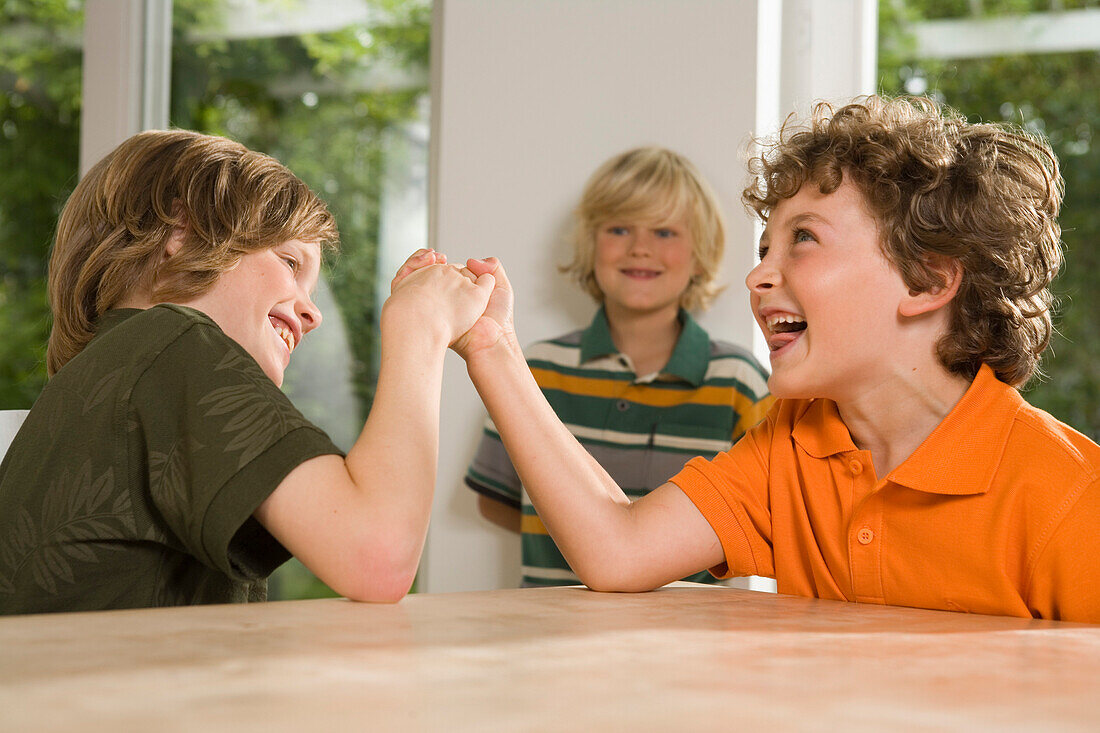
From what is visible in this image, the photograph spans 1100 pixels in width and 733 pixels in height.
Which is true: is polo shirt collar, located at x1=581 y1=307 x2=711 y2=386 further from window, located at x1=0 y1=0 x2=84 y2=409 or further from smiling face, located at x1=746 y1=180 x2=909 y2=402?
window, located at x1=0 y1=0 x2=84 y2=409

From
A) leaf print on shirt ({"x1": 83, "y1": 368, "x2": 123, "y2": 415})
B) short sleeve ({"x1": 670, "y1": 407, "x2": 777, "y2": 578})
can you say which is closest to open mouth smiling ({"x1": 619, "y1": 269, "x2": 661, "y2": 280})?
short sleeve ({"x1": 670, "y1": 407, "x2": 777, "y2": 578})

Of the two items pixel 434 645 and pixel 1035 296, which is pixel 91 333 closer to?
pixel 434 645

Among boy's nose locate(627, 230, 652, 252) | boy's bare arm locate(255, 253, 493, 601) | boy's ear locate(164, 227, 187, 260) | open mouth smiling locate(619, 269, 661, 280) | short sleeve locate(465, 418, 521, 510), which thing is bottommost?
short sleeve locate(465, 418, 521, 510)

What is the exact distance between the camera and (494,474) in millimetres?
1957

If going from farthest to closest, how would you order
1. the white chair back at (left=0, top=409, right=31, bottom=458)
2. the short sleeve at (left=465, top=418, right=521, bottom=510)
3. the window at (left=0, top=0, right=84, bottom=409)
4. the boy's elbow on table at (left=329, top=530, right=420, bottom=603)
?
the window at (left=0, top=0, right=84, bottom=409) < the short sleeve at (left=465, top=418, right=521, bottom=510) < the white chair back at (left=0, top=409, right=31, bottom=458) < the boy's elbow on table at (left=329, top=530, right=420, bottom=603)

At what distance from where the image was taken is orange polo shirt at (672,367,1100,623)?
0.91 m

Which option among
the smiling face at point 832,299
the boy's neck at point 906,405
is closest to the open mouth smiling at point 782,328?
the smiling face at point 832,299

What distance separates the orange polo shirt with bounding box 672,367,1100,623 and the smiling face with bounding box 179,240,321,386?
18.5 inches

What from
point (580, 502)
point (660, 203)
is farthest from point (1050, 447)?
point (660, 203)

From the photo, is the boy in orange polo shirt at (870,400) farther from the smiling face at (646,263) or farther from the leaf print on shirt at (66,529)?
the smiling face at (646,263)

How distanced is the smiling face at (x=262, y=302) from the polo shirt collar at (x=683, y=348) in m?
0.83

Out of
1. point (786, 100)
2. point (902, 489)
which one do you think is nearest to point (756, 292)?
point (902, 489)

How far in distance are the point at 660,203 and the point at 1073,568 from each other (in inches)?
41.1

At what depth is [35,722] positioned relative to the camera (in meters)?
0.41
